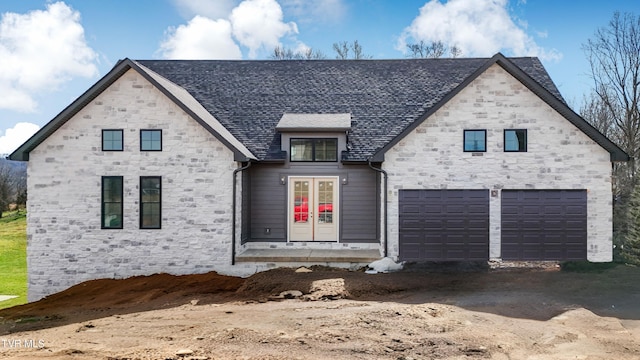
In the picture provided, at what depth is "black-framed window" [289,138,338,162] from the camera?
14055 millimetres

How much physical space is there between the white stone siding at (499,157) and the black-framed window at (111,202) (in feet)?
27.1

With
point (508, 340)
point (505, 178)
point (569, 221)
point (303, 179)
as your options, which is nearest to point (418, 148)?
point (505, 178)

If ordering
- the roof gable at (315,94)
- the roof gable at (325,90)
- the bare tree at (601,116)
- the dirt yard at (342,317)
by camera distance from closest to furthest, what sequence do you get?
the dirt yard at (342,317), the roof gable at (315,94), the roof gable at (325,90), the bare tree at (601,116)

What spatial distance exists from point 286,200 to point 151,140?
4.75 m

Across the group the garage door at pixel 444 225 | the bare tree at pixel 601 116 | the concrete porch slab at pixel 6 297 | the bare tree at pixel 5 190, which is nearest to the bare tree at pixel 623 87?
the bare tree at pixel 601 116

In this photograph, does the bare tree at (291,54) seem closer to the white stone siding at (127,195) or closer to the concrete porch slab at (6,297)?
the white stone siding at (127,195)

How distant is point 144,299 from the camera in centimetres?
1031

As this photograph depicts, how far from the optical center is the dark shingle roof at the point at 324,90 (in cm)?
1475

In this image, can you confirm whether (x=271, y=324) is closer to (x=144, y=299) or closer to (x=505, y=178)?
(x=144, y=299)

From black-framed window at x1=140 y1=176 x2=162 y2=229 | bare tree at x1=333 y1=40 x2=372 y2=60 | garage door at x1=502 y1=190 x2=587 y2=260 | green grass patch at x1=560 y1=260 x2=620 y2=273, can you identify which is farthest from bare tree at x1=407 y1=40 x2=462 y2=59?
black-framed window at x1=140 y1=176 x2=162 y2=229

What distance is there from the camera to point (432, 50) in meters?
31.7

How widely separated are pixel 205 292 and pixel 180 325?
292cm

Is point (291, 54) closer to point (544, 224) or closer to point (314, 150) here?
point (314, 150)

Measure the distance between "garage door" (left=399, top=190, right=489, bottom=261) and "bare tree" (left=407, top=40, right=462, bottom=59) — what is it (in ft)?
70.6
